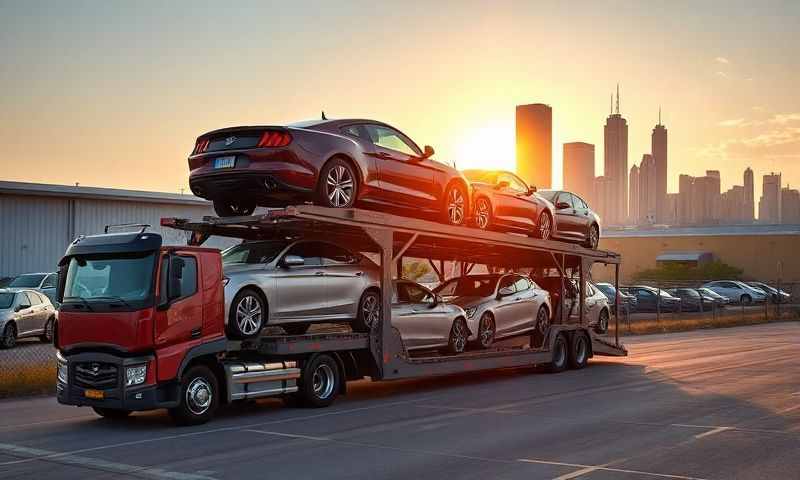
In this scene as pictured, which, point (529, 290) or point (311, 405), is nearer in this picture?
point (311, 405)

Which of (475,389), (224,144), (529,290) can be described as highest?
(224,144)

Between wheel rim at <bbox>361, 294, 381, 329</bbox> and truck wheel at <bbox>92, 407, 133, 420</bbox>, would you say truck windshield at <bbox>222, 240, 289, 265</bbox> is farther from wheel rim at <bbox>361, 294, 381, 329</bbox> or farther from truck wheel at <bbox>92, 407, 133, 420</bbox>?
truck wheel at <bbox>92, 407, 133, 420</bbox>

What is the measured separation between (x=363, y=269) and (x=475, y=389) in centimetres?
363

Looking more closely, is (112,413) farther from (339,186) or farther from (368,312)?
(339,186)

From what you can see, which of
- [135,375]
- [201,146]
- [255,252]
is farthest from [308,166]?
[135,375]

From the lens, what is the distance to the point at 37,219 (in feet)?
119

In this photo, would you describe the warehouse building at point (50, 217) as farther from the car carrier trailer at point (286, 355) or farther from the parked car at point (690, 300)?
the parked car at point (690, 300)

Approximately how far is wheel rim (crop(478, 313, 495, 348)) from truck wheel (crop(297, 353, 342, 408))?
4.41 metres

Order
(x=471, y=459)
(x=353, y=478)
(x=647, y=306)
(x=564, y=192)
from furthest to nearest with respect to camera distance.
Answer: (x=647, y=306), (x=564, y=192), (x=471, y=459), (x=353, y=478)

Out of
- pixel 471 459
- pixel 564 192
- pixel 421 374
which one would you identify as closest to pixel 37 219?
pixel 564 192

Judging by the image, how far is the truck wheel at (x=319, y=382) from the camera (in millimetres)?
13414

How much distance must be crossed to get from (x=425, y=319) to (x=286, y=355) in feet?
12.1

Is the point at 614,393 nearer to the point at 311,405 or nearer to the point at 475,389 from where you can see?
the point at 475,389

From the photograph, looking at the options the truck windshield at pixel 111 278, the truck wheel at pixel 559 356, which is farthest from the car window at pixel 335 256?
the truck wheel at pixel 559 356
